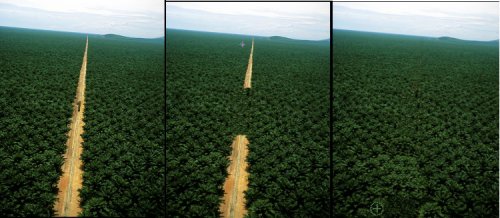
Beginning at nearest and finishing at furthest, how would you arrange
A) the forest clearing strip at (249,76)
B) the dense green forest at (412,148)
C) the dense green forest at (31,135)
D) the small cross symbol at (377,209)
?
the small cross symbol at (377,209)
the dense green forest at (412,148)
the dense green forest at (31,135)
the forest clearing strip at (249,76)

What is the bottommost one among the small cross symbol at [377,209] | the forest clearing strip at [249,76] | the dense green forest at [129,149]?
the small cross symbol at [377,209]

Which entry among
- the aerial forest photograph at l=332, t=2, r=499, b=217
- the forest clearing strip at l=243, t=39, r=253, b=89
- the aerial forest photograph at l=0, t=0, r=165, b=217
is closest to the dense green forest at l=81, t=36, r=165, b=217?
the aerial forest photograph at l=0, t=0, r=165, b=217

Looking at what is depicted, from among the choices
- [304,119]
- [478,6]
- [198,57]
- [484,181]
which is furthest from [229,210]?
[198,57]

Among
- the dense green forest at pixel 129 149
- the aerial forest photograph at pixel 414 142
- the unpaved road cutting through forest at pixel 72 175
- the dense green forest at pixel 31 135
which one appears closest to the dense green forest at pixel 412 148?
the aerial forest photograph at pixel 414 142

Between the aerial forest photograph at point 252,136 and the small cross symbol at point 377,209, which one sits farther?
the aerial forest photograph at point 252,136

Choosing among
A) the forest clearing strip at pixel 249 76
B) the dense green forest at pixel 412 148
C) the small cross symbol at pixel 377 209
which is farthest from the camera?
the forest clearing strip at pixel 249 76

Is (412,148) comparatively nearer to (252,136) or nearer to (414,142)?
(414,142)

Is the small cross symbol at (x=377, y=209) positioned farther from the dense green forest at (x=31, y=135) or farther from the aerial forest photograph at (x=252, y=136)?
the dense green forest at (x=31, y=135)

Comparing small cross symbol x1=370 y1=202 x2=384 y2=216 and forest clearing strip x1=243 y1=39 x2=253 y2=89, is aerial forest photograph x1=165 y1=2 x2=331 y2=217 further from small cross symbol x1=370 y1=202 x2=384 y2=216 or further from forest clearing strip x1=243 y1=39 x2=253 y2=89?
forest clearing strip x1=243 y1=39 x2=253 y2=89
